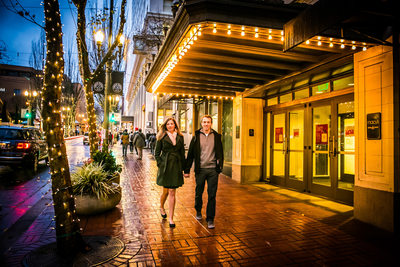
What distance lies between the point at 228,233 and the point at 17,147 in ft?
29.9

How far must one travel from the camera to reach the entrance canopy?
4.42 metres

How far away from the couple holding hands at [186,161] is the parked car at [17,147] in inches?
302

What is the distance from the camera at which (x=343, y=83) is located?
6312 mm

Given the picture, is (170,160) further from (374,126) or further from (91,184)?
(374,126)

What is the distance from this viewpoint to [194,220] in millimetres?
5090

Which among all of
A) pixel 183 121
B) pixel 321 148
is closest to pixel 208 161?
pixel 321 148

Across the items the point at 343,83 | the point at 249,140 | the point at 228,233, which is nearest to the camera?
the point at 228,233

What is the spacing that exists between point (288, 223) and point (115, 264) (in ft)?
10.4

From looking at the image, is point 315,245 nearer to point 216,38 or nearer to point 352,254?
point 352,254

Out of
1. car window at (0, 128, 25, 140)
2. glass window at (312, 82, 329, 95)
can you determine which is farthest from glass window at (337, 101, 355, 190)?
car window at (0, 128, 25, 140)

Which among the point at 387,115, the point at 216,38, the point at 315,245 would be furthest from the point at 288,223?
the point at 216,38

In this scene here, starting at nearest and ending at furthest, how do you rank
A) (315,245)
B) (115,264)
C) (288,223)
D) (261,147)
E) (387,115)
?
(115,264) → (315,245) → (387,115) → (288,223) → (261,147)

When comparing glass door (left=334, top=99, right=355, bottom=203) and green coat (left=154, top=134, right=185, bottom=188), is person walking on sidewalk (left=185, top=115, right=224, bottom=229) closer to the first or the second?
green coat (left=154, top=134, right=185, bottom=188)

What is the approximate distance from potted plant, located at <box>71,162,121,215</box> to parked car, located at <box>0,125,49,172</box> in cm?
590
